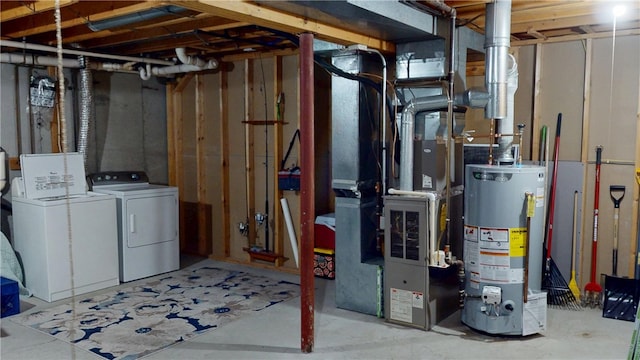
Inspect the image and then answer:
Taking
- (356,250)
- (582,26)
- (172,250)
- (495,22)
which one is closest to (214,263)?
(172,250)

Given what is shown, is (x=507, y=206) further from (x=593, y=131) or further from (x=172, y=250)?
(x=172, y=250)

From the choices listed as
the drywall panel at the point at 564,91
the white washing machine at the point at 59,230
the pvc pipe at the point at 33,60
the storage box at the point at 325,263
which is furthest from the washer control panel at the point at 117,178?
the drywall panel at the point at 564,91

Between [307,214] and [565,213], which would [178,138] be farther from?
[565,213]

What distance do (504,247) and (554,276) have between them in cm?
121

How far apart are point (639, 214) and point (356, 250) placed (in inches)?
88.4

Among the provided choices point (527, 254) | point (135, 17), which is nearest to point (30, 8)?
point (135, 17)

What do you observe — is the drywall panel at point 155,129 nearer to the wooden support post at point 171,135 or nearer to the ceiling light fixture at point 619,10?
the wooden support post at point 171,135

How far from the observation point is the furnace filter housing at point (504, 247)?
3434mm

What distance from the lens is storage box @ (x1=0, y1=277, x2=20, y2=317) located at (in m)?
3.95

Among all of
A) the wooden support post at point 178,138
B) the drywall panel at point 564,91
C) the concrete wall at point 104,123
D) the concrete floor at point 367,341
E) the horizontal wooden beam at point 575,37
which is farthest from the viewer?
the wooden support post at point 178,138

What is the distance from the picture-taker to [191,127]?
19.9 feet

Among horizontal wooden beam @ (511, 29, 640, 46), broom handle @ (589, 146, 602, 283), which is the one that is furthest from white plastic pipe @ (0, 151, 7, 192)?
broom handle @ (589, 146, 602, 283)

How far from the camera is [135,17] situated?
3533 millimetres

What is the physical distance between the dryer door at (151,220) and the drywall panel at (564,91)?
3.59 metres
